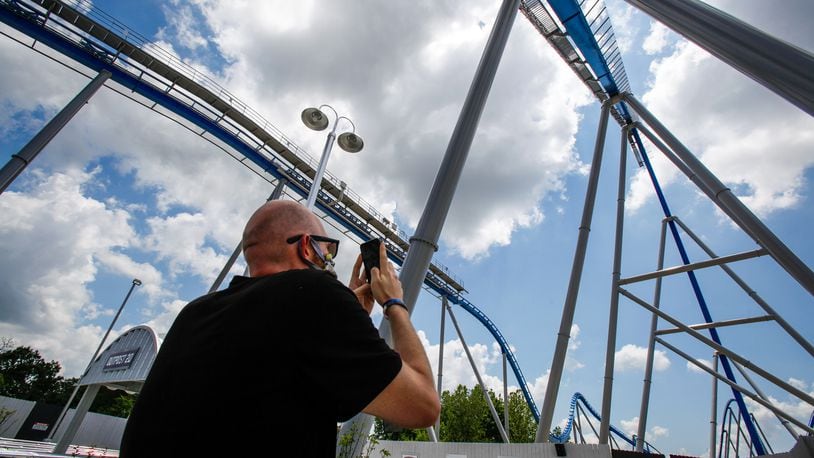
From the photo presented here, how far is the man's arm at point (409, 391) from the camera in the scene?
2.95ft

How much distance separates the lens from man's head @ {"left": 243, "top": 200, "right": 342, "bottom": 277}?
4.04 feet

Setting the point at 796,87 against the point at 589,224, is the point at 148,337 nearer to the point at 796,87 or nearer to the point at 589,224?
the point at 589,224

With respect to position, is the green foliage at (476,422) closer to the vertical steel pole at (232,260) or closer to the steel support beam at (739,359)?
the vertical steel pole at (232,260)

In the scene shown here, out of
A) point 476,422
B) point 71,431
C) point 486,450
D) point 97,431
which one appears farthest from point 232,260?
point 97,431

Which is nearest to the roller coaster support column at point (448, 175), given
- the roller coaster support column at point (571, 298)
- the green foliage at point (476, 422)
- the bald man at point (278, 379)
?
the bald man at point (278, 379)

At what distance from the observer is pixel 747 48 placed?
190cm

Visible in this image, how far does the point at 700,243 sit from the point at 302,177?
12125 millimetres

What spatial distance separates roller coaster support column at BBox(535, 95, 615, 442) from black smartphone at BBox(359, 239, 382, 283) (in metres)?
6.63

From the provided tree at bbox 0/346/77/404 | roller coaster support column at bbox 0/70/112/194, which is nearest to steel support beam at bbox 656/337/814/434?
roller coaster support column at bbox 0/70/112/194

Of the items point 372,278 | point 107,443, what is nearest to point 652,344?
point 372,278

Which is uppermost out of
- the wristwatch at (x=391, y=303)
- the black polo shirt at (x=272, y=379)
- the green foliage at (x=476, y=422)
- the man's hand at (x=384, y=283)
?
the green foliage at (x=476, y=422)

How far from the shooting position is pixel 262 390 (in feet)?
2.75

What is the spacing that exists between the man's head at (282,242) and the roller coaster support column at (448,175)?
4.78 ft

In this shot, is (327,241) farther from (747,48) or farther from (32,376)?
(32,376)
